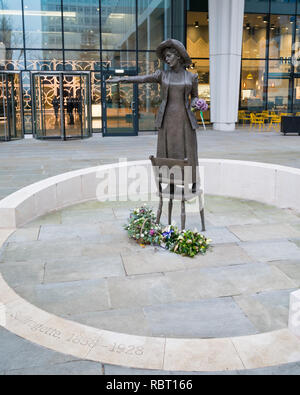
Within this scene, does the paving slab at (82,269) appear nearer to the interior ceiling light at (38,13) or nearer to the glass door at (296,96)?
the interior ceiling light at (38,13)

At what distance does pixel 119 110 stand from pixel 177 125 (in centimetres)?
1410

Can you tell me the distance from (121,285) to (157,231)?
133 centimetres

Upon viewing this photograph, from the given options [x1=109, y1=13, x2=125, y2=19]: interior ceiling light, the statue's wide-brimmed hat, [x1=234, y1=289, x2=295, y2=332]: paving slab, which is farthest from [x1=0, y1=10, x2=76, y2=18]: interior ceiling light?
[x1=234, y1=289, x2=295, y2=332]: paving slab

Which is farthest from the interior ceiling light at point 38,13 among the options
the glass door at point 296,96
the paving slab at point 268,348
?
the paving slab at point 268,348

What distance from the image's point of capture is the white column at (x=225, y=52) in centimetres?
1931

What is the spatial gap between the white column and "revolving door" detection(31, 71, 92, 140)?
587cm

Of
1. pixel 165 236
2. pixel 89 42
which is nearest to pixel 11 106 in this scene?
pixel 89 42

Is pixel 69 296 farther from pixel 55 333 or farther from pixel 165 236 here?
pixel 165 236

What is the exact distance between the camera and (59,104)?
18.5 meters

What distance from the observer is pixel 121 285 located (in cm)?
456

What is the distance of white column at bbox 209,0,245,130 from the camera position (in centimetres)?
1931

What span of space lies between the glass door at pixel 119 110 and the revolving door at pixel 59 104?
3.10ft
